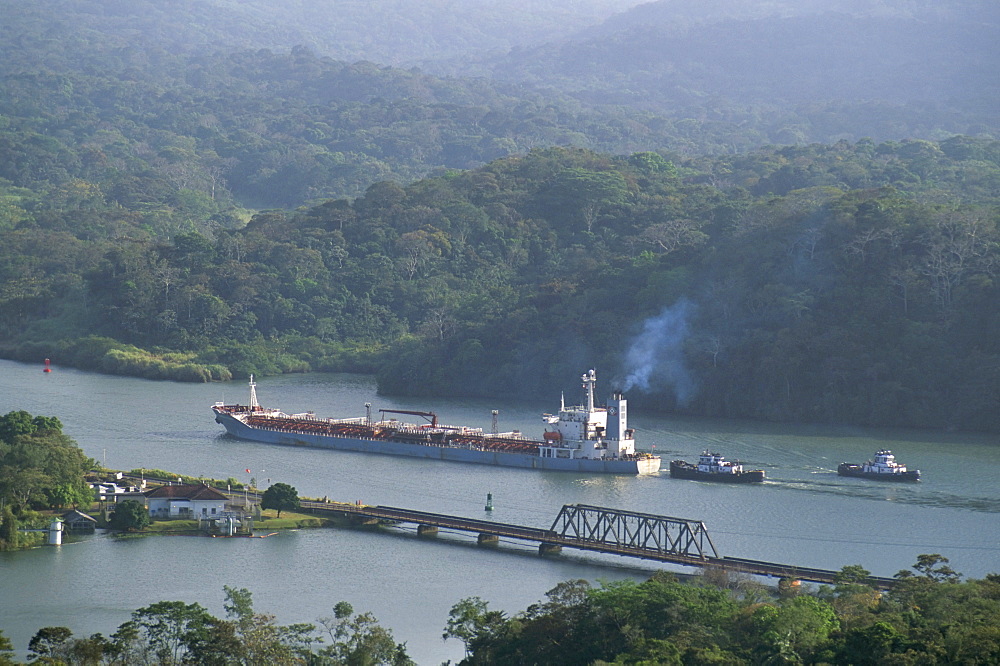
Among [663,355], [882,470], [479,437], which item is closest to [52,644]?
[479,437]

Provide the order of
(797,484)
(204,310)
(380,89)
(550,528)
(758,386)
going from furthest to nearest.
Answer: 1. (380,89)
2. (204,310)
3. (758,386)
4. (797,484)
5. (550,528)

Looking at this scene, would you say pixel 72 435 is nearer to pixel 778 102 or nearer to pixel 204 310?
pixel 204 310

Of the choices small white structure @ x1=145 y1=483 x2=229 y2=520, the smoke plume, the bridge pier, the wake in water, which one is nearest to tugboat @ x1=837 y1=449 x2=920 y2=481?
the wake in water

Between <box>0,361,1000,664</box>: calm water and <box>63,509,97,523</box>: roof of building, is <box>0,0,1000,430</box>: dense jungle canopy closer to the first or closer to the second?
<box>0,361,1000,664</box>: calm water

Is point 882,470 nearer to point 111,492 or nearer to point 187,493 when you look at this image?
point 187,493

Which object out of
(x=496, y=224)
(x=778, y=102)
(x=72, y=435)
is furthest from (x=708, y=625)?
(x=778, y=102)

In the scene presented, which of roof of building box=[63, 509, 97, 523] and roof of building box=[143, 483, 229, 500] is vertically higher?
roof of building box=[143, 483, 229, 500]

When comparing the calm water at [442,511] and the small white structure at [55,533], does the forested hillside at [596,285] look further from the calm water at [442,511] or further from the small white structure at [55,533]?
the small white structure at [55,533]

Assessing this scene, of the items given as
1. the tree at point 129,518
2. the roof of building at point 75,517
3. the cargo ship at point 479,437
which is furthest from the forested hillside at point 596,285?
the roof of building at point 75,517
